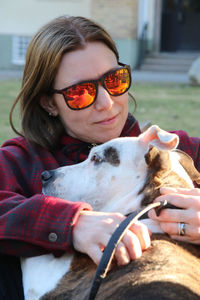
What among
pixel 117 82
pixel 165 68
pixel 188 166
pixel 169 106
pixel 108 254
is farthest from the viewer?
pixel 165 68

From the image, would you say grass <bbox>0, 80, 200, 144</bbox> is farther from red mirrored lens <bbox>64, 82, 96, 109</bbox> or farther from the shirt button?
the shirt button

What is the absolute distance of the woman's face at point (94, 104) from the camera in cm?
356

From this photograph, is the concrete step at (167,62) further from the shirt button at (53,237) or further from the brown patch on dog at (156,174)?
the shirt button at (53,237)

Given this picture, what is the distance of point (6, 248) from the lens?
304cm

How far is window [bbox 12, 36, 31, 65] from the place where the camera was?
78.9 feet

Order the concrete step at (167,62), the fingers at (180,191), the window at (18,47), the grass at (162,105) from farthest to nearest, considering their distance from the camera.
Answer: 1. the window at (18,47)
2. the concrete step at (167,62)
3. the grass at (162,105)
4. the fingers at (180,191)

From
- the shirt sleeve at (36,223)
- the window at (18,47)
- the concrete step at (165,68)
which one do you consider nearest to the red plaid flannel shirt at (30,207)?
the shirt sleeve at (36,223)

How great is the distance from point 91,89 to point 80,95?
8 centimetres

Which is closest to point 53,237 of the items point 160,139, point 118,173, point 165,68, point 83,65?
point 118,173

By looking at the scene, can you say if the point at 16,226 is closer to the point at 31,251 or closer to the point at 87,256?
the point at 31,251

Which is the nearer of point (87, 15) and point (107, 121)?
point (107, 121)

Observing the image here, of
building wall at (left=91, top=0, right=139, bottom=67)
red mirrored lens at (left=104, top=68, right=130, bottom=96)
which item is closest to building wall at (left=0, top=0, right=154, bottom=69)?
building wall at (left=91, top=0, right=139, bottom=67)

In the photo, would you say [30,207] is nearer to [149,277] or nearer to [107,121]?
[149,277]

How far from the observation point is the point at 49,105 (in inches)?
152
